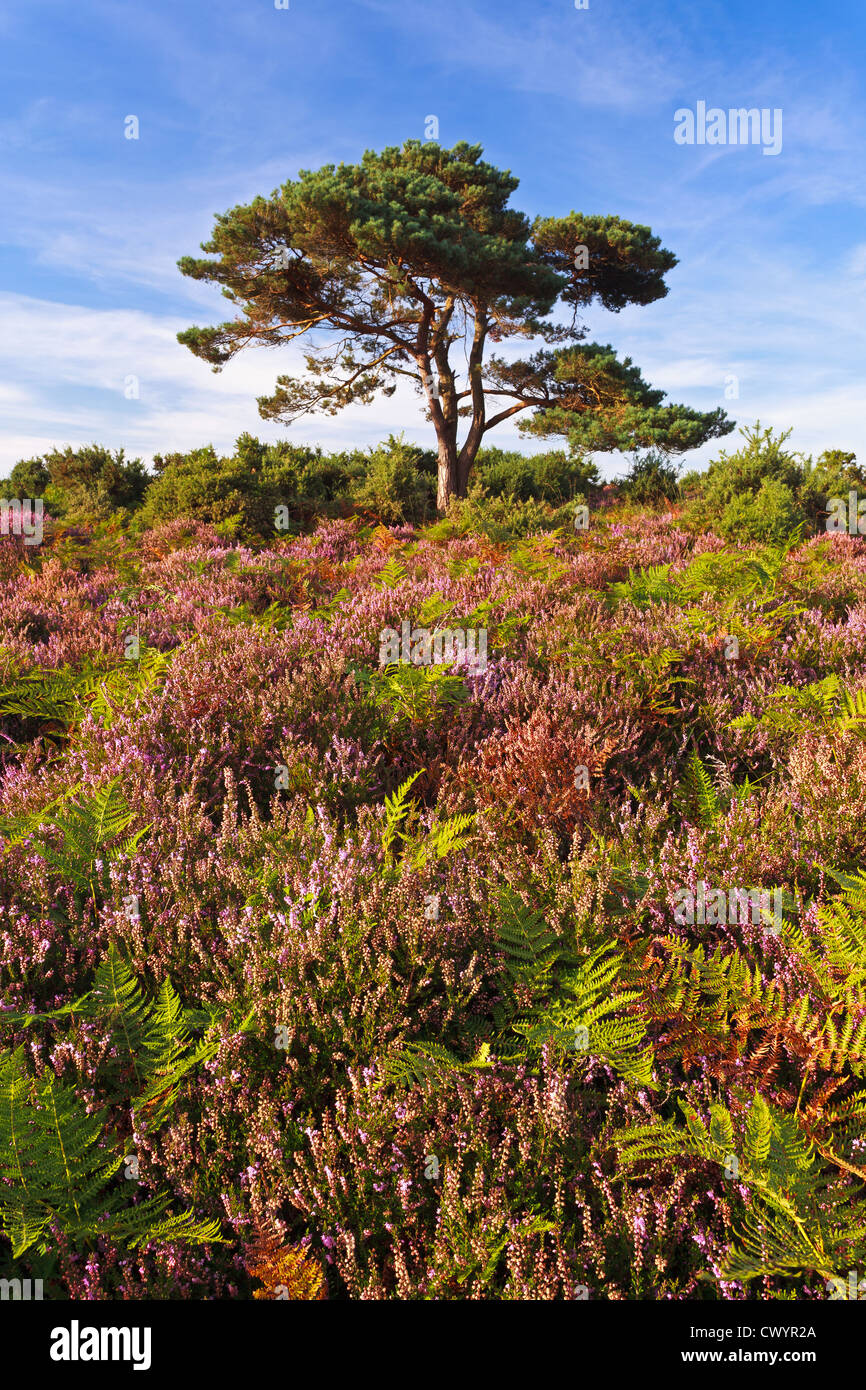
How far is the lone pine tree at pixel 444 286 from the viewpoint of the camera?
617 inches

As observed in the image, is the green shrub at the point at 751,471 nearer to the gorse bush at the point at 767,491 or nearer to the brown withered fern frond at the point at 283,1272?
the gorse bush at the point at 767,491

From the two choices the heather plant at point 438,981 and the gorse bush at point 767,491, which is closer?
the heather plant at point 438,981

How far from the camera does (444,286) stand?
1700cm

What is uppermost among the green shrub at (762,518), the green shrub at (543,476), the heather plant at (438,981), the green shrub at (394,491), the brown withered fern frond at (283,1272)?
the green shrub at (543,476)

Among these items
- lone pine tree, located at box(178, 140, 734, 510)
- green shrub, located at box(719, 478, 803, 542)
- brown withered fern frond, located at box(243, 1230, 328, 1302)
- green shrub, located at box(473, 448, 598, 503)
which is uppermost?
lone pine tree, located at box(178, 140, 734, 510)

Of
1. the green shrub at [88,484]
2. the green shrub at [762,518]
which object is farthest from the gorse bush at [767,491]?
the green shrub at [88,484]

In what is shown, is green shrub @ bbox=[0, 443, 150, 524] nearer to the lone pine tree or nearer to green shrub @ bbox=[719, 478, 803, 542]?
the lone pine tree

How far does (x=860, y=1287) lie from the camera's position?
1.18 metres

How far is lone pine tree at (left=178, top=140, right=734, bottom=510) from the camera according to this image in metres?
15.7

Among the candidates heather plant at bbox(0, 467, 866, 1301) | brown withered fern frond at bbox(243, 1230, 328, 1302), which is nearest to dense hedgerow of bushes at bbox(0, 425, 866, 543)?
heather plant at bbox(0, 467, 866, 1301)

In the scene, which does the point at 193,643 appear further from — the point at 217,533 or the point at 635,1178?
the point at 217,533

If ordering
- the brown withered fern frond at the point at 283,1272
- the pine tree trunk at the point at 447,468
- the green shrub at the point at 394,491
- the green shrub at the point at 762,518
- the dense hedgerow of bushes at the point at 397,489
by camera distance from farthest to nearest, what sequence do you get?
the pine tree trunk at the point at 447,468 → the green shrub at the point at 394,491 → the dense hedgerow of bushes at the point at 397,489 → the green shrub at the point at 762,518 → the brown withered fern frond at the point at 283,1272

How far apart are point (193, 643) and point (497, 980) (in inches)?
123
